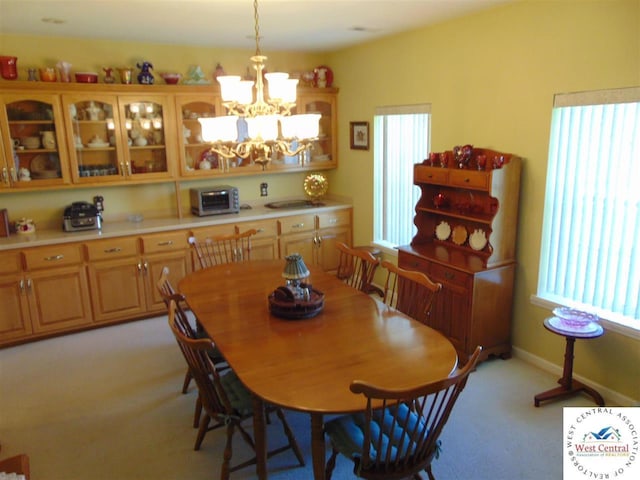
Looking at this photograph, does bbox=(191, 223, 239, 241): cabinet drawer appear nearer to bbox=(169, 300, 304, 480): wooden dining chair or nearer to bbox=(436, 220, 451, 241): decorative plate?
bbox=(436, 220, 451, 241): decorative plate

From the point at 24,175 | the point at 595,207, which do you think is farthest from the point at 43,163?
the point at 595,207

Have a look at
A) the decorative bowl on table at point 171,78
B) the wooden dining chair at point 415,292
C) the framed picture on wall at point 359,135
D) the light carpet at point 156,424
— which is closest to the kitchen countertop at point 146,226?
the framed picture on wall at point 359,135

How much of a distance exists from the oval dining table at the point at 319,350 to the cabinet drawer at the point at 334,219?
2.23m

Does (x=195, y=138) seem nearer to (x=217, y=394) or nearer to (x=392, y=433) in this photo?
(x=217, y=394)

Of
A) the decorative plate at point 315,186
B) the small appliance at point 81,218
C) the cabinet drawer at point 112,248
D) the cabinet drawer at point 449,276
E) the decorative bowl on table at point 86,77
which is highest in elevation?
the decorative bowl on table at point 86,77

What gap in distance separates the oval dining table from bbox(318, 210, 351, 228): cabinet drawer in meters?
2.23

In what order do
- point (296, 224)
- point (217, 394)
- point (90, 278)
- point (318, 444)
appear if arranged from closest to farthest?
point (318, 444), point (217, 394), point (90, 278), point (296, 224)

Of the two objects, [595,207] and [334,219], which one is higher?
[595,207]

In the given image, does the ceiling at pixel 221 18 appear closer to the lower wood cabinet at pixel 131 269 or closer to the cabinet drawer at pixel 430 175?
the cabinet drawer at pixel 430 175

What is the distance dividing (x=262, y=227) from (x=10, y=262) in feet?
7.28

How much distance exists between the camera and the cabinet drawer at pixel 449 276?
3.36 m

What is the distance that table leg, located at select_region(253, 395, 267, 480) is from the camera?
2.12 m

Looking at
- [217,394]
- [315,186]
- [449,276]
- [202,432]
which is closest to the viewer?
[217,394]

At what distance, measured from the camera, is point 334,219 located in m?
5.32
